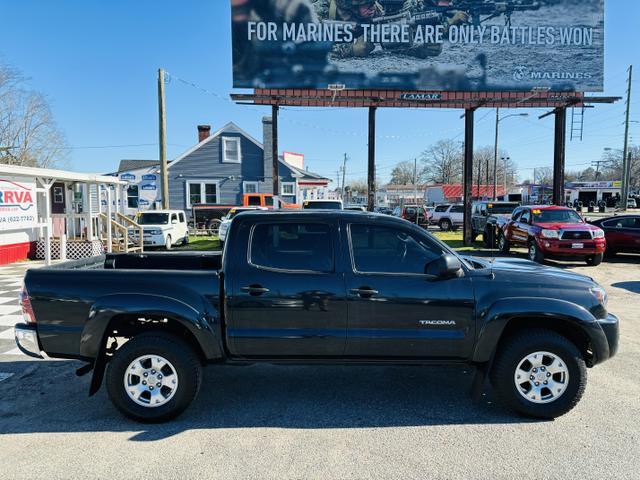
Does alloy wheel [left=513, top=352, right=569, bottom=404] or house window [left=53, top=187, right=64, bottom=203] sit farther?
house window [left=53, top=187, right=64, bottom=203]

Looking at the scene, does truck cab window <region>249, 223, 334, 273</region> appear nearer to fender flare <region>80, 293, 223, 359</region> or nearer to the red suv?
fender flare <region>80, 293, 223, 359</region>

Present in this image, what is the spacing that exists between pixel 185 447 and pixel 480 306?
2649mm

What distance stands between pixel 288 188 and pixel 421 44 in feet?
53.3

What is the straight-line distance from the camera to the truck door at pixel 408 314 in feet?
13.3

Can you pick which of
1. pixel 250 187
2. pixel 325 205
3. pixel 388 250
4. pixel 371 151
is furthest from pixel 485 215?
pixel 388 250

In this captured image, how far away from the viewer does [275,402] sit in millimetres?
4465

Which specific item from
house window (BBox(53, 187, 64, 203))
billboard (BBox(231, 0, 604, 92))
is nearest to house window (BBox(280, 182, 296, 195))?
billboard (BBox(231, 0, 604, 92))

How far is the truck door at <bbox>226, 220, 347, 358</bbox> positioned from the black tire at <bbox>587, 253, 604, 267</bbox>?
11945 millimetres

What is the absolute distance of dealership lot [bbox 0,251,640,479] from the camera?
3346 millimetres

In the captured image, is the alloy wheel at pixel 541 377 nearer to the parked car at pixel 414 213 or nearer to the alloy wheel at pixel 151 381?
the alloy wheel at pixel 151 381

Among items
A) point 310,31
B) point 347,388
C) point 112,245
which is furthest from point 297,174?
point 347,388

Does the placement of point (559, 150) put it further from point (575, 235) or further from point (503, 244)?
point (575, 235)

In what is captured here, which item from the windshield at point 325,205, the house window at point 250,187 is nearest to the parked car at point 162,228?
the windshield at point 325,205

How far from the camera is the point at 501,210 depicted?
21469 mm
